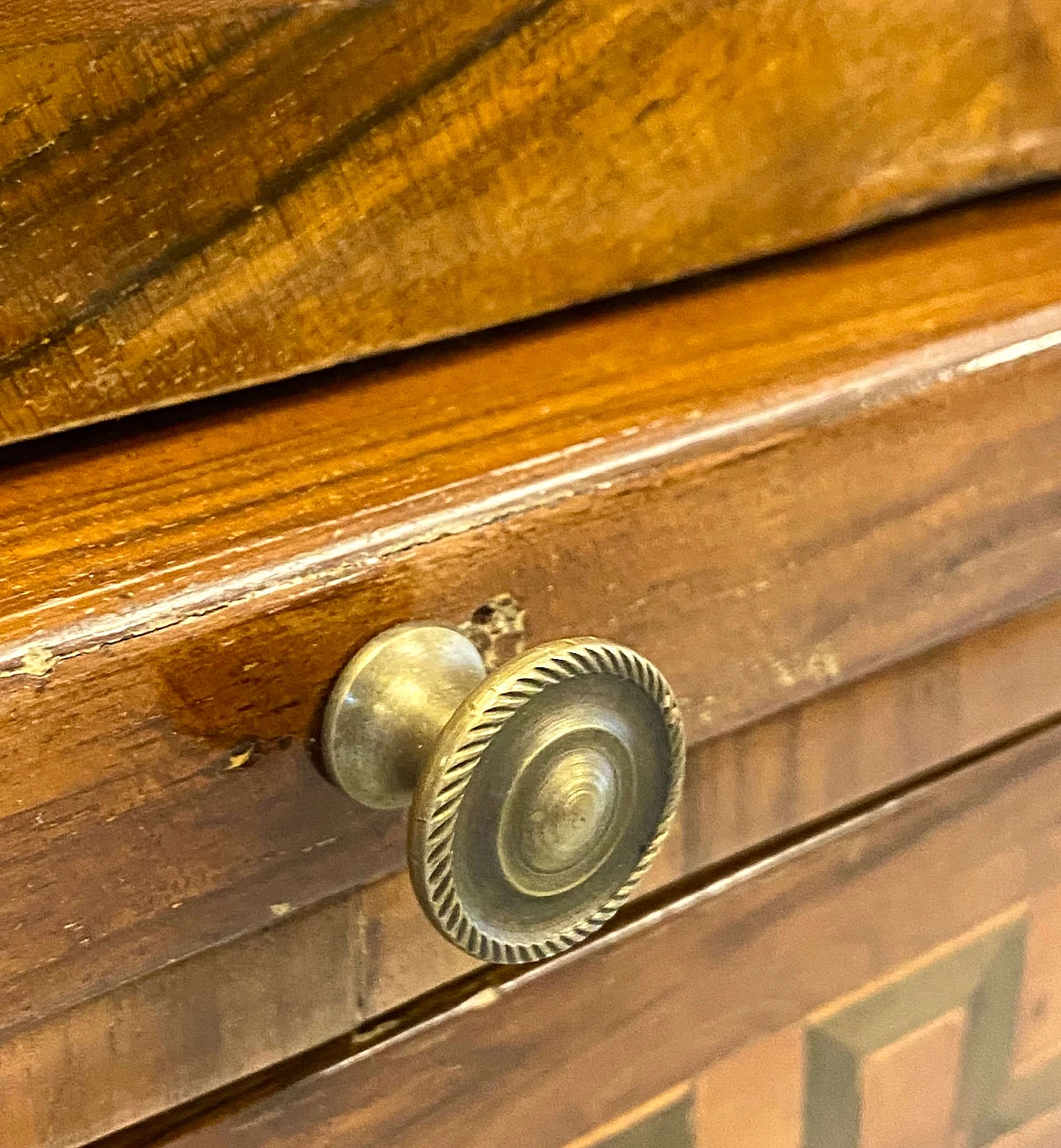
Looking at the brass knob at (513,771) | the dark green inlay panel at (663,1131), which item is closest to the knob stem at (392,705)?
the brass knob at (513,771)

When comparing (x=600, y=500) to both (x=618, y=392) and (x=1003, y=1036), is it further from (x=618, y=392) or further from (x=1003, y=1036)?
(x=1003, y=1036)

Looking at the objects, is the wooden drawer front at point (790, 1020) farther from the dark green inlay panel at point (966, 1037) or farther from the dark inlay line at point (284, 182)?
the dark inlay line at point (284, 182)

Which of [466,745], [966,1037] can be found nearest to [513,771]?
[466,745]

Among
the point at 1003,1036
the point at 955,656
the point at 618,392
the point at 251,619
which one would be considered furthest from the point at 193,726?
the point at 1003,1036

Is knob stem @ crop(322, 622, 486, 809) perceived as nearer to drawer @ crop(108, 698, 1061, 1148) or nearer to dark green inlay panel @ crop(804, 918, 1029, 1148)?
drawer @ crop(108, 698, 1061, 1148)

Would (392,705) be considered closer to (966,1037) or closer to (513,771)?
(513,771)

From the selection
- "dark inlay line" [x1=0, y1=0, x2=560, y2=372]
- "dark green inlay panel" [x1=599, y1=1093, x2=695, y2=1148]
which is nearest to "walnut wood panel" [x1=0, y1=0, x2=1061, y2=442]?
"dark inlay line" [x1=0, y1=0, x2=560, y2=372]
